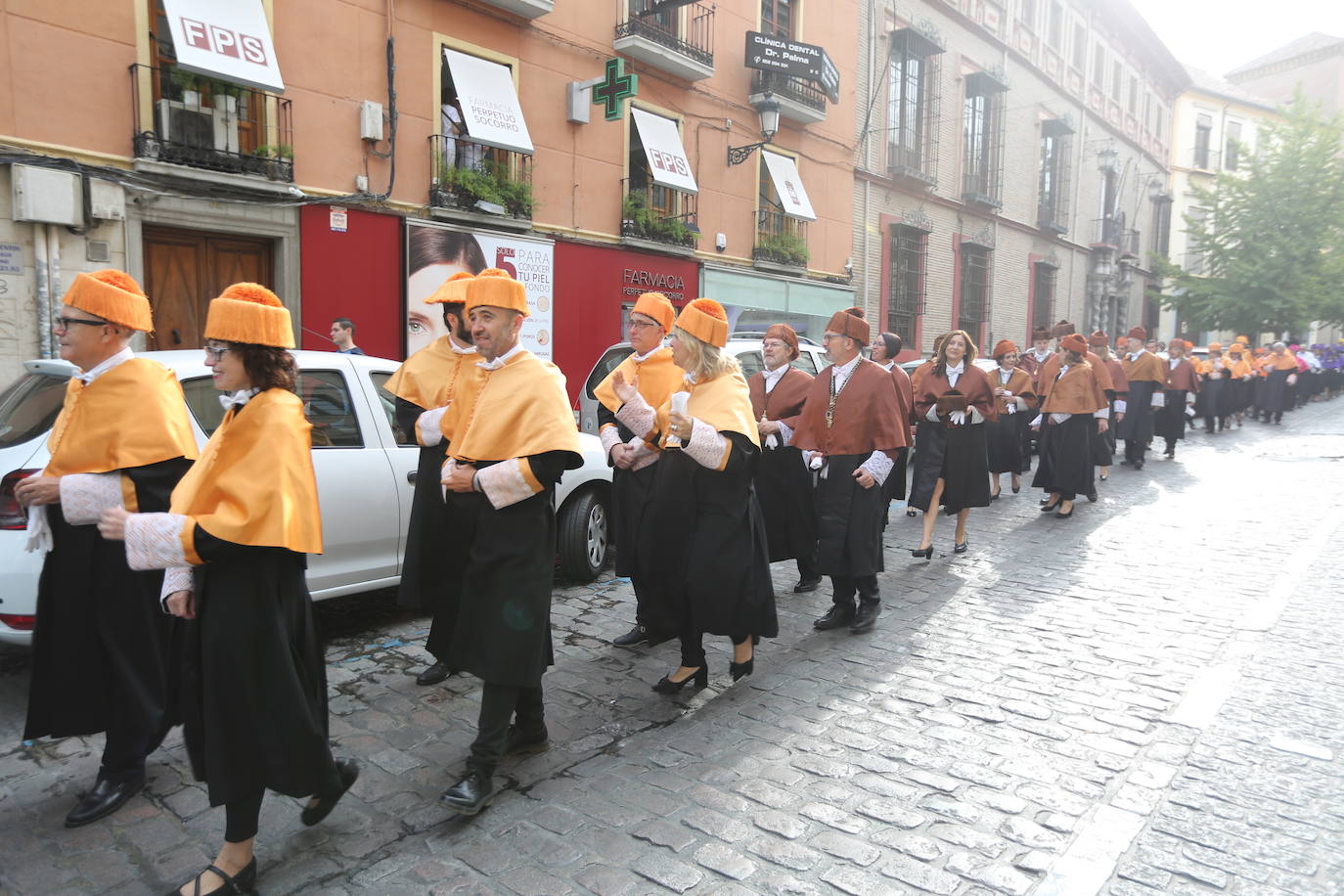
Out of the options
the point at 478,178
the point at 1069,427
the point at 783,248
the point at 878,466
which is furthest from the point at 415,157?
the point at 878,466

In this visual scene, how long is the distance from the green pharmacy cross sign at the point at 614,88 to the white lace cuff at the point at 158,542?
41.8ft

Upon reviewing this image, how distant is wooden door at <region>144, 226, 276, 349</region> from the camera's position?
10.3 meters

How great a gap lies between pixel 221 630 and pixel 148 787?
50.1 inches

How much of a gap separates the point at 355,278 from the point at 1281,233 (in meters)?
34.2

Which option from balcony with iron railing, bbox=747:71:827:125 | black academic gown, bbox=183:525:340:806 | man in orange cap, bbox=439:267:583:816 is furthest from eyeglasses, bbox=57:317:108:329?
balcony with iron railing, bbox=747:71:827:125

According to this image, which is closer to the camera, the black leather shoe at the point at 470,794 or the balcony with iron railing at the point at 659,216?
the black leather shoe at the point at 470,794

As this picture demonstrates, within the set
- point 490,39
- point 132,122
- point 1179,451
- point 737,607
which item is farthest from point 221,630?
point 1179,451

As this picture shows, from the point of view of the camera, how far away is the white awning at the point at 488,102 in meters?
12.7

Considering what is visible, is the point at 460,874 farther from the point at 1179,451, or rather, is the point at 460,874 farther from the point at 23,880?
the point at 1179,451

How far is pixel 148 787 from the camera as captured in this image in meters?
3.51

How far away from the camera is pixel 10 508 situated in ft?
13.2

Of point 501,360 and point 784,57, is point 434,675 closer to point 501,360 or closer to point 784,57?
point 501,360

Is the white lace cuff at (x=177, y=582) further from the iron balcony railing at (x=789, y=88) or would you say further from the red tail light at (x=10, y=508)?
the iron balcony railing at (x=789, y=88)

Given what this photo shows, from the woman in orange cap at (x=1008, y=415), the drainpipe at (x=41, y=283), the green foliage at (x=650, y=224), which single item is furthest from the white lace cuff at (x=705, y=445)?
the green foliage at (x=650, y=224)
